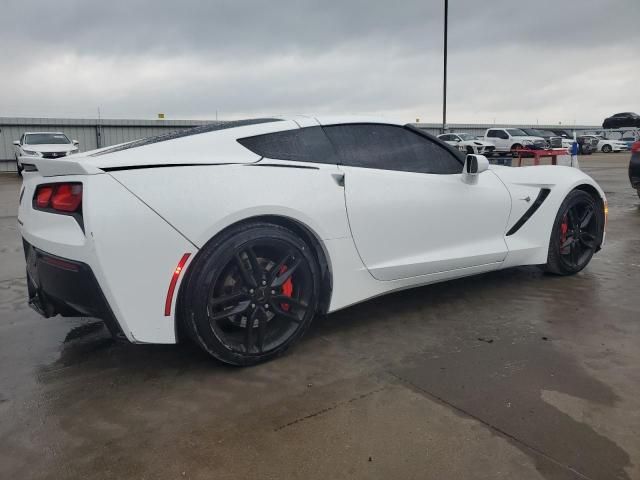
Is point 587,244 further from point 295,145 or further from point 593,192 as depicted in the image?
point 295,145

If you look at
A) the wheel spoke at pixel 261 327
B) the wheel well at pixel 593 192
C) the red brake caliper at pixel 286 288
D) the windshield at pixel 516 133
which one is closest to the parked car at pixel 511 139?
the windshield at pixel 516 133

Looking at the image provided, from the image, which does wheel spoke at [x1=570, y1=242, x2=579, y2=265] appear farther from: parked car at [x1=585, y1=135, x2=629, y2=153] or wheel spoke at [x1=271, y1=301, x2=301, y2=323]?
parked car at [x1=585, y1=135, x2=629, y2=153]

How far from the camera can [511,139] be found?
26.1 meters

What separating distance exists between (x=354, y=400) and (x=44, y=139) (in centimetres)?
1857

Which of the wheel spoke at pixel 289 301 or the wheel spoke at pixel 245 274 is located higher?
the wheel spoke at pixel 245 274

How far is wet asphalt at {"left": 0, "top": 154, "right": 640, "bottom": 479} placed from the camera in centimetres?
192

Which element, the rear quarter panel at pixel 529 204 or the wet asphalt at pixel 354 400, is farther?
the rear quarter panel at pixel 529 204

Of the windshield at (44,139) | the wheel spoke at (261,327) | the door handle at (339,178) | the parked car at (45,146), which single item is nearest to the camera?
the wheel spoke at (261,327)

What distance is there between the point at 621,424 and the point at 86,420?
2216 millimetres

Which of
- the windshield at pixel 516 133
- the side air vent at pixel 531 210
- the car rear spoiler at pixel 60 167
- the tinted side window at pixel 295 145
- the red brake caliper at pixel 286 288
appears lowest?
the red brake caliper at pixel 286 288

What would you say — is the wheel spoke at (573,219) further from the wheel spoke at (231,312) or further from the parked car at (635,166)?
the parked car at (635,166)

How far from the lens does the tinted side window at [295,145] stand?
111 inches

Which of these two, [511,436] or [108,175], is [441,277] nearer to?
[511,436]

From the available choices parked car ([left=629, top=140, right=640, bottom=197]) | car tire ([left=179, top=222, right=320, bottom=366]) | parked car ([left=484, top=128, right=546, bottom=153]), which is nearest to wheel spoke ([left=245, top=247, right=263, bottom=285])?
car tire ([left=179, top=222, right=320, bottom=366])
